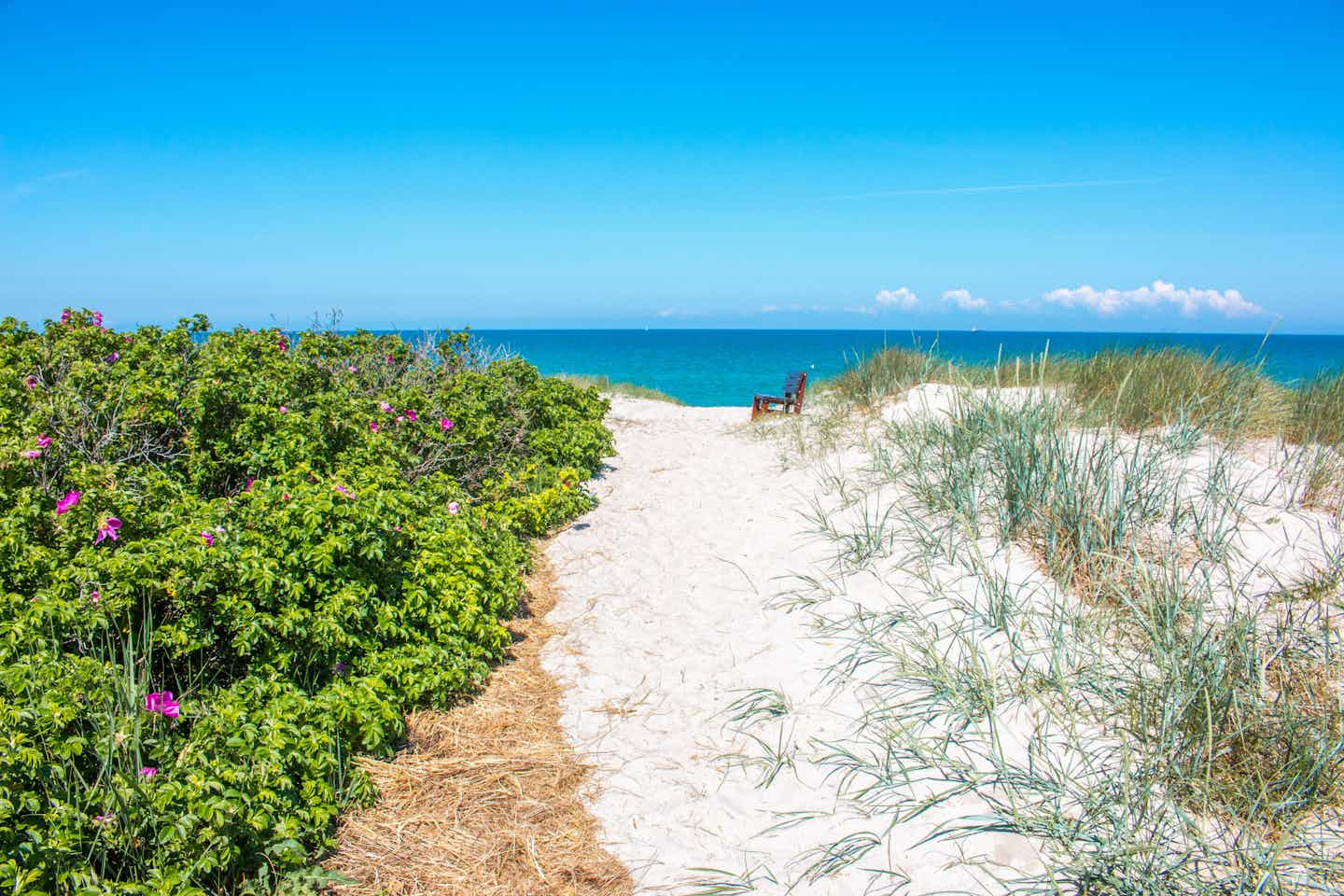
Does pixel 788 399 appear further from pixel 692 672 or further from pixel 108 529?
pixel 108 529

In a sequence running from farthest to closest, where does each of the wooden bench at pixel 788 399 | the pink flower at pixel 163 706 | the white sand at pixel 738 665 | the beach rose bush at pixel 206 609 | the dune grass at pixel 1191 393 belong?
the wooden bench at pixel 788 399, the dune grass at pixel 1191 393, the white sand at pixel 738 665, the pink flower at pixel 163 706, the beach rose bush at pixel 206 609

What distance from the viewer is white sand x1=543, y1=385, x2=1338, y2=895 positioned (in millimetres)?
2879

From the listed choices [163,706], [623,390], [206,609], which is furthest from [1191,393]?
[623,390]

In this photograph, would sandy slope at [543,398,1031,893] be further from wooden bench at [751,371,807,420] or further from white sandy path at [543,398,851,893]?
wooden bench at [751,371,807,420]

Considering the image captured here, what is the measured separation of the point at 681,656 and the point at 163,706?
105 inches

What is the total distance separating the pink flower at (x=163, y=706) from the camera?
8.57 feet

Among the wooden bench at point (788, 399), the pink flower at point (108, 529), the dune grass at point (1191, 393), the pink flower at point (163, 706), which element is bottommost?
the pink flower at point (163, 706)

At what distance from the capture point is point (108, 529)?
320cm

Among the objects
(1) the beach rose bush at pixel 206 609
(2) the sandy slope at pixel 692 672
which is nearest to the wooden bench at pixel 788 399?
(2) the sandy slope at pixel 692 672

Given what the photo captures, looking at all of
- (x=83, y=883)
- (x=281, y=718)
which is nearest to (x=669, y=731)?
(x=281, y=718)

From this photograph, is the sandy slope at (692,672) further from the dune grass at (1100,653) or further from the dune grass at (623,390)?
the dune grass at (623,390)

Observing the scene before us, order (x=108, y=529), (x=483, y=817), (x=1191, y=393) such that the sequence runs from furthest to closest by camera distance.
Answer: (x=1191, y=393) < (x=108, y=529) < (x=483, y=817)

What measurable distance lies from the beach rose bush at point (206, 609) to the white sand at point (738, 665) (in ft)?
2.73

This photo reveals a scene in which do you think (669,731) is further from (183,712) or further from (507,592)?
(183,712)
